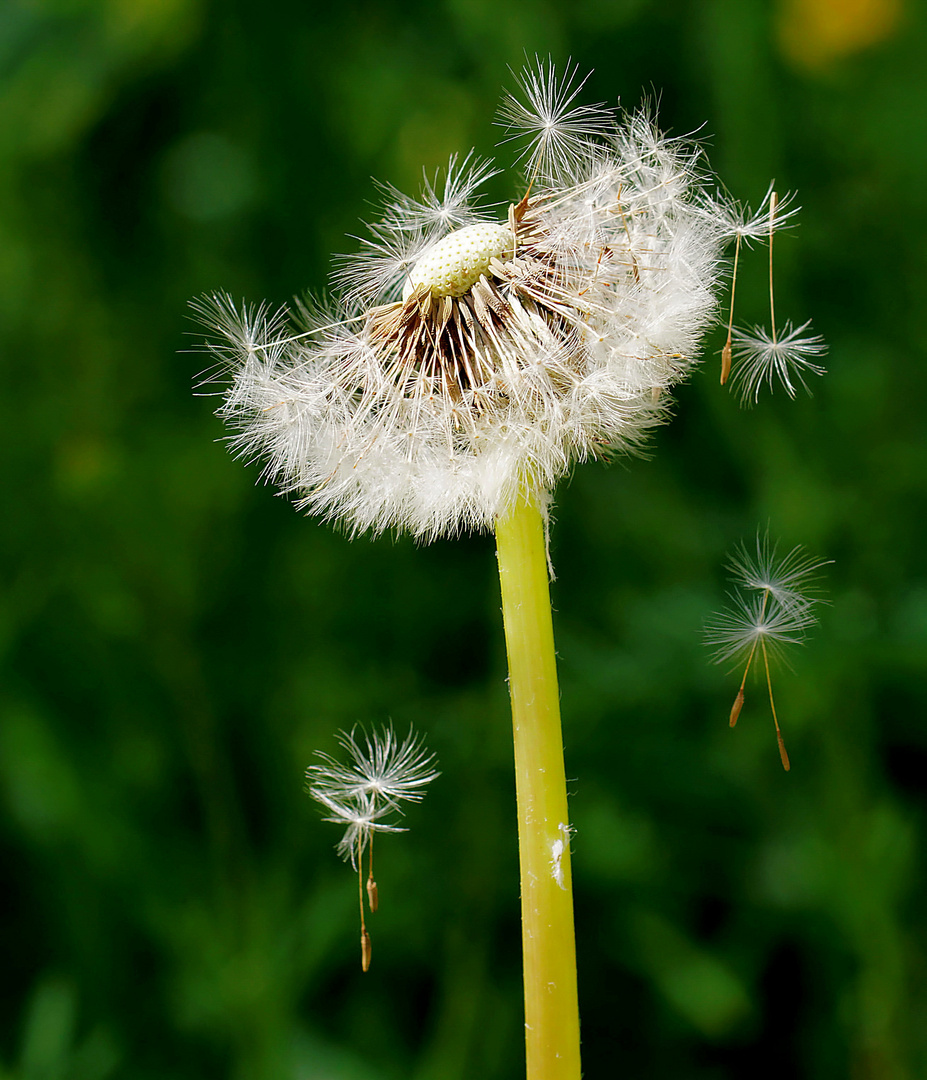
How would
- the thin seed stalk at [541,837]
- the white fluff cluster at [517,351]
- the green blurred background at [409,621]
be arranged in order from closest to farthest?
the thin seed stalk at [541,837]
the white fluff cluster at [517,351]
the green blurred background at [409,621]

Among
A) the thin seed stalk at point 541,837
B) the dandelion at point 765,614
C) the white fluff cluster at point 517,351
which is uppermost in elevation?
the white fluff cluster at point 517,351

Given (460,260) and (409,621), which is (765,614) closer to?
(460,260)

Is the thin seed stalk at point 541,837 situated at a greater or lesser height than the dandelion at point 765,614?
lesser

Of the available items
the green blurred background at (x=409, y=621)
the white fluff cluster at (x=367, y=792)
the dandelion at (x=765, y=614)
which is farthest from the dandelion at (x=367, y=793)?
the green blurred background at (x=409, y=621)

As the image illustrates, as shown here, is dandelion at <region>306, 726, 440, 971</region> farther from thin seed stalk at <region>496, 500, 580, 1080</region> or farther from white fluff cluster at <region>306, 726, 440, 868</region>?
thin seed stalk at <region>496, 500, 580, 1080</region>

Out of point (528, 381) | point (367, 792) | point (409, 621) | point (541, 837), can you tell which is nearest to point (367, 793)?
point (367, 792)

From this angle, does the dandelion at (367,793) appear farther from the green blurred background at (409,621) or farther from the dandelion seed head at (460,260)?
the green blurred background at (409,621)
